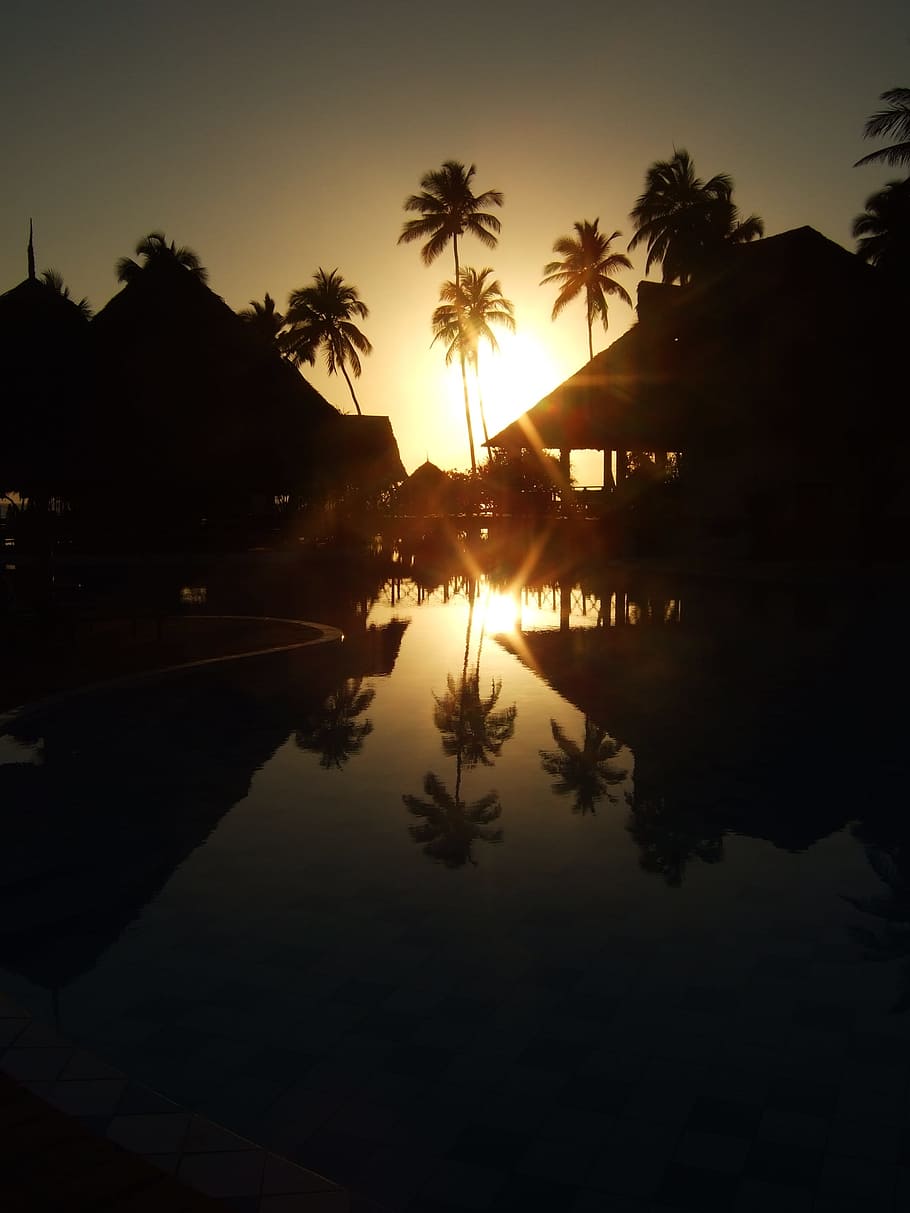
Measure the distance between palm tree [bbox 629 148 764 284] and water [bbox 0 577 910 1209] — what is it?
33.8m

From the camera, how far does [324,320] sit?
53906 millimetres

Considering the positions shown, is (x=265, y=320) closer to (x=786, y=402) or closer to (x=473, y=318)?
(x=473, y=318)

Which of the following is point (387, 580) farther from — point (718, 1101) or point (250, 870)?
point (718, 1101)

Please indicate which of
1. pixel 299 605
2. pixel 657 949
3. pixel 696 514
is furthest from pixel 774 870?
pixel 696 514

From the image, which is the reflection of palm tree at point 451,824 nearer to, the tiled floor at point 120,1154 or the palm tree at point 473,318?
the tiled floor at point 120,1154

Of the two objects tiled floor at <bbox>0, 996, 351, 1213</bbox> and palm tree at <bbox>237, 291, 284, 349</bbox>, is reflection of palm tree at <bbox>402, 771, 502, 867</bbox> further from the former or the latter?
palm tree at <bbox>237, 291, 284, 349</bbox>

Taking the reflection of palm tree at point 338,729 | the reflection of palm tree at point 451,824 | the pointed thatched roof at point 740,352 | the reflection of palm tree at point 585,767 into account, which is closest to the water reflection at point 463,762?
the reflection of palm tree at point 451,824

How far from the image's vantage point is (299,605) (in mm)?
19797

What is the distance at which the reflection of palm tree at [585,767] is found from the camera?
7.31m

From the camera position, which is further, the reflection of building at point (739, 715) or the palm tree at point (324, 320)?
the palm tree at point (324, 320)

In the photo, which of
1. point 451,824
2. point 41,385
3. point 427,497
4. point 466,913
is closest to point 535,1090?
point 466,913

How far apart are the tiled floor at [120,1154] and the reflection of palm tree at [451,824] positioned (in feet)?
9.39

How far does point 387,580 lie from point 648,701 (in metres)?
17.8

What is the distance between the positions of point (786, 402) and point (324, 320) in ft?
99.1
